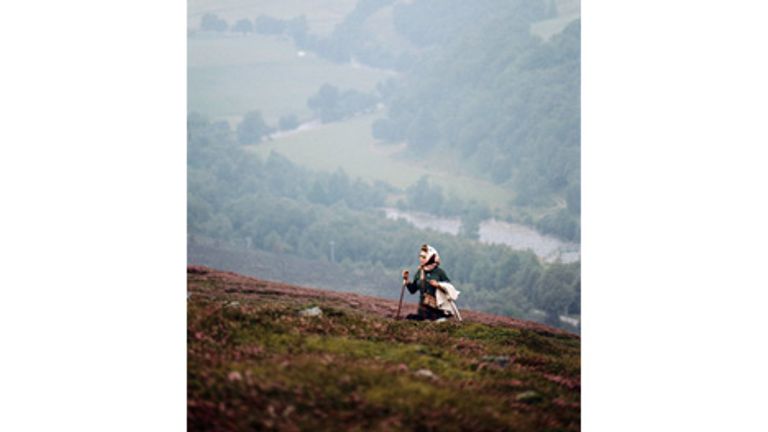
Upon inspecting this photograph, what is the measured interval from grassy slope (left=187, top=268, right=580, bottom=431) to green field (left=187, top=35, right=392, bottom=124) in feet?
6.53

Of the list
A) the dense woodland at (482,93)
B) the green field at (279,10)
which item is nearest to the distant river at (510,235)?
the dense woodland at (482,93)

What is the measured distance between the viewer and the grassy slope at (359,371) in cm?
990

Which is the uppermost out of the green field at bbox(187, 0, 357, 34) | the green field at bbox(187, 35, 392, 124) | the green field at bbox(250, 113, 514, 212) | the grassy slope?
the green field at bbox(187, 0, 357, 34)

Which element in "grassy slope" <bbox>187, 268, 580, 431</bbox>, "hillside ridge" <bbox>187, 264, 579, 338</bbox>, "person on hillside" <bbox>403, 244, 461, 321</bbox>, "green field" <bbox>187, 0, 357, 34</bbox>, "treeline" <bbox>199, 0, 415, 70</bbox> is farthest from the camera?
"treeline" <bbox>199, 0, 415, 70</bbox>

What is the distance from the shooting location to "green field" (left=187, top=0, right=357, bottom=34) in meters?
12.3

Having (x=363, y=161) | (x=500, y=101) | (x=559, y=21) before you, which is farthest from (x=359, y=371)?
(x=559, y=21)

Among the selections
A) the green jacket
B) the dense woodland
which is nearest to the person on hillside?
the green jacket

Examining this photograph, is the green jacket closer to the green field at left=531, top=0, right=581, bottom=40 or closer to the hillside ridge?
the hillside ridge

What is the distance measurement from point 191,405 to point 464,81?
15.6ft

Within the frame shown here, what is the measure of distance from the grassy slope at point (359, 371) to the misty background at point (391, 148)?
0.84 m

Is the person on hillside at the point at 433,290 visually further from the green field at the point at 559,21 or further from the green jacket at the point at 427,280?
the green field at the point at 559,21

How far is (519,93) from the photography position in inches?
507
